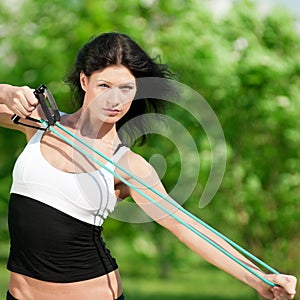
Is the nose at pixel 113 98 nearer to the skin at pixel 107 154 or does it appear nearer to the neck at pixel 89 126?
the skin at pixel 107 154

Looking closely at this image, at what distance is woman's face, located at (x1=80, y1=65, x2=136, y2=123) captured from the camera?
2.55 m

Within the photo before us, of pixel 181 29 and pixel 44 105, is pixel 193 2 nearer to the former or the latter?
pixel 181 29

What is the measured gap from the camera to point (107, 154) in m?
2.66

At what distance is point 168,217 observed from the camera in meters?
2.66

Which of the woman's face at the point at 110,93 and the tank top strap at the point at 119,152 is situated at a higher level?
the woman's face at the point at 110,93

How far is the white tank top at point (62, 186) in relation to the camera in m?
2.48

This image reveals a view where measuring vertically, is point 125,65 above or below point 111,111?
above

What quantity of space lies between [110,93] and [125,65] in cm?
12

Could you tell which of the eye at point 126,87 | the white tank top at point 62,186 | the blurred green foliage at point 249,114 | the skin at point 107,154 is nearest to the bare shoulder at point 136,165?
the skin at point 107,154

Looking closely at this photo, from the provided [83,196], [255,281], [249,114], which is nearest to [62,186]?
[83,196]

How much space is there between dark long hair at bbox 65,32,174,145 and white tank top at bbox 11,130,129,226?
0.29 meters

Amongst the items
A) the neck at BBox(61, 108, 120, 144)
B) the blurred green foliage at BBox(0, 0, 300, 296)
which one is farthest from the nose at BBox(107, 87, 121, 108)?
the blurred green foliage at BBox(0, 0, 300, 296)

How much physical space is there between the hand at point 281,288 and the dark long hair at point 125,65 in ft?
2.35

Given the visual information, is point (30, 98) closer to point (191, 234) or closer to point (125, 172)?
→ point (125, 172)
